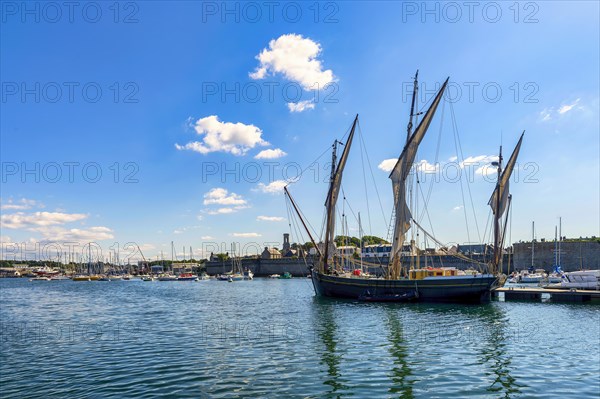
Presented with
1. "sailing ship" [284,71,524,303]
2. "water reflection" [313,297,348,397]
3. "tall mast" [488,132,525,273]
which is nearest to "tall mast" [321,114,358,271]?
"sailing ship" [284,71,524,303]

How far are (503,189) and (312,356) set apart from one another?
45.7 meters

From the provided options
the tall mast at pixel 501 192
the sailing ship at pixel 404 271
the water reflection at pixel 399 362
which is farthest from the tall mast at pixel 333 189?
the water reflection at pixel 399 362

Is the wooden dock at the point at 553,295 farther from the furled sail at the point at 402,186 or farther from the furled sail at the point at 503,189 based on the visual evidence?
the furled sail at the point at 402,186

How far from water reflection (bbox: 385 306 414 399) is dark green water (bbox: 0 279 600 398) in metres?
0.05

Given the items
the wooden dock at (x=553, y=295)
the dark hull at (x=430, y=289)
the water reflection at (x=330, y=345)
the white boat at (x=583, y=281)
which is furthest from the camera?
the white boat at (x=583, y=281)

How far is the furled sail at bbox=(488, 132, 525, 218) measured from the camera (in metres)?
57.1

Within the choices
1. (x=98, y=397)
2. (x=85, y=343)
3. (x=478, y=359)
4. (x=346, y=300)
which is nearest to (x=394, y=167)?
(x=346, y=300)

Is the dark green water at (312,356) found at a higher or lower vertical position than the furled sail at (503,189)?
lower

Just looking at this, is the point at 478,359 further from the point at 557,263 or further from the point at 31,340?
the point at 557,263

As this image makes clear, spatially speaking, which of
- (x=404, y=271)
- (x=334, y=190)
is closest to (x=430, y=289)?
(x=404, y=271)

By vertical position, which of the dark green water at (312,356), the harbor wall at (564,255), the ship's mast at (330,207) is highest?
the ship's mast at (330,207)

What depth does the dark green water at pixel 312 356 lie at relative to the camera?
52.8 ft

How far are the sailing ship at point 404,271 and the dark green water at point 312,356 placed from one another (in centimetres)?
811

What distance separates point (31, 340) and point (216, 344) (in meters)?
12.5
